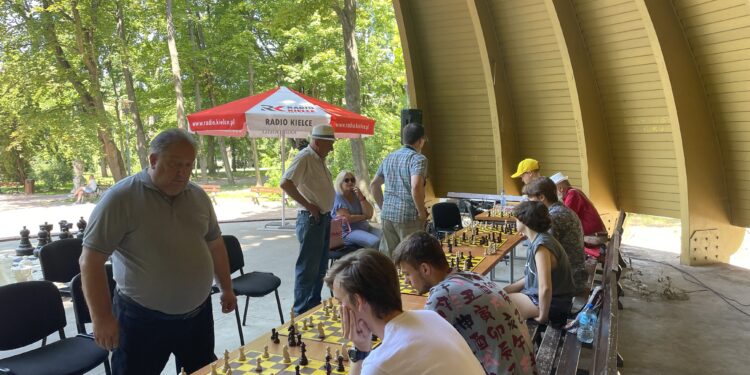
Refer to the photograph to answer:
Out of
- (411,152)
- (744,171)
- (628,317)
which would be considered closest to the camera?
(411,152)

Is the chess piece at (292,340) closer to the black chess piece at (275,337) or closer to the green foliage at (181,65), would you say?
the black chess piece at (275,337)

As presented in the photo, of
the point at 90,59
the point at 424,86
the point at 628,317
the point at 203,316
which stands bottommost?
the point at 628,317

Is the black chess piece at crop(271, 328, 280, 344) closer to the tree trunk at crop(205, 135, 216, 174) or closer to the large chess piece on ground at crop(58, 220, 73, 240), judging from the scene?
the large chess piece on ground at crop(58, 220, 73, 240)

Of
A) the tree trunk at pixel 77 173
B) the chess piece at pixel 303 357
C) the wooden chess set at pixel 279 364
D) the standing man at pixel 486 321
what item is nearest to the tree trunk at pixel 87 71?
the tree trunk at pixel 77 173

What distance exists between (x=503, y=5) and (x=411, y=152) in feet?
16.7

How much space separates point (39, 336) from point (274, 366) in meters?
2.10

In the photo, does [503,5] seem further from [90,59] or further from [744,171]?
[90,59]

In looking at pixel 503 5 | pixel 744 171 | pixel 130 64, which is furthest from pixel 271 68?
pixel 744 171

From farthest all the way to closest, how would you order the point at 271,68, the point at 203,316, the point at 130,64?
the point at 271,68
the point at 130,64
the point at 203,316

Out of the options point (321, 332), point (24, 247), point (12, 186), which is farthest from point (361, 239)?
point (12, 186)

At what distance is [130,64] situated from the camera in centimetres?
2000

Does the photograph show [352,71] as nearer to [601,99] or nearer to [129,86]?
[601,99]

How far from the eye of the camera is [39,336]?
343cm

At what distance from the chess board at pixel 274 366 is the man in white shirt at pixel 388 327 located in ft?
2.44
